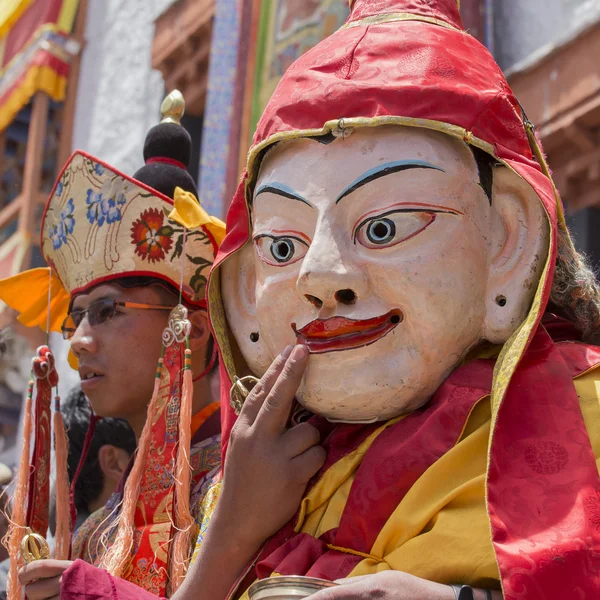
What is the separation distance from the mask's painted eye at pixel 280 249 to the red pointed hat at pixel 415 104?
0.14m

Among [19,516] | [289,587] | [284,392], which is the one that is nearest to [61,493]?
[19,516]

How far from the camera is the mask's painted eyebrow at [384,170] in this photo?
211 centimetres

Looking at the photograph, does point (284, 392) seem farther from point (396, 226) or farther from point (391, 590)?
point (391, 590)

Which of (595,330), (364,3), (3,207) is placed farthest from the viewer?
(3,207)

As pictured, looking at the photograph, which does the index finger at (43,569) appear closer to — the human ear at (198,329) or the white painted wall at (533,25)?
the human ear at (198,329)

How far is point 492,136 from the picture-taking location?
2.16m

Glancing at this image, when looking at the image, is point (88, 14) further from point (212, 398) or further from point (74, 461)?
point (212, 398)

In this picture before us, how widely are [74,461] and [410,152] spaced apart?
7.93 feet

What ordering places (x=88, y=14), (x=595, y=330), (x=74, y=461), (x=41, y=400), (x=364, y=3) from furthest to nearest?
(x=88, y=14)
(x=74, y=461)
(x=41, y=400)
(x=364, y=3)
(x=595, y=330)

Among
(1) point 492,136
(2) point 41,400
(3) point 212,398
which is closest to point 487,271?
(1) point 492,136

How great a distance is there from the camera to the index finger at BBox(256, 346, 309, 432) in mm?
2107

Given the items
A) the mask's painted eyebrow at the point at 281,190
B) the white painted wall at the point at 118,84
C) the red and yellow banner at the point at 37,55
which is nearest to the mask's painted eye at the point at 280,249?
the mask's painted eyebrow at the point at 281,190

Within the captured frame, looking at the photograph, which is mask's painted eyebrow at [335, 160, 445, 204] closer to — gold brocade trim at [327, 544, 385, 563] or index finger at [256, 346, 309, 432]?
index finger at [256, 346, 309, 432]

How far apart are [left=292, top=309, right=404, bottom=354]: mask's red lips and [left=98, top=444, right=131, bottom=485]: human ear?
1927 mm
